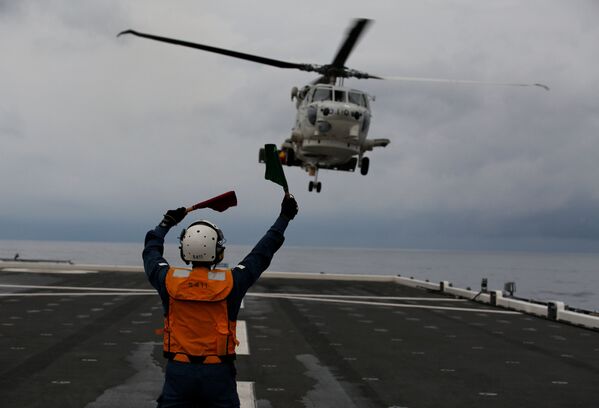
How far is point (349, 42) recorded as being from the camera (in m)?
29.8

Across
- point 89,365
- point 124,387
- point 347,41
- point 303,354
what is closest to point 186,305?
point 124,387

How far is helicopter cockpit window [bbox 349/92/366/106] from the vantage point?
31522 mm

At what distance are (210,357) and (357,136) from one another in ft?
86.8

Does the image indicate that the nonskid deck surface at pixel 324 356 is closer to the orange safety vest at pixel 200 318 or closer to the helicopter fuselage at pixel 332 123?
the orange safety vest at pixel 200 318

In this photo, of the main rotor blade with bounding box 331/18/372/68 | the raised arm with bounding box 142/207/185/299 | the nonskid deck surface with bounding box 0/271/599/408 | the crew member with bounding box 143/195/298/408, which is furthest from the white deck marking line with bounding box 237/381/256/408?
the main rotor blade with bounding box 331/18/372/68

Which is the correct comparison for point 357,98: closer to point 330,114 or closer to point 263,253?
point 330,114

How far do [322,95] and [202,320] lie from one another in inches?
1065

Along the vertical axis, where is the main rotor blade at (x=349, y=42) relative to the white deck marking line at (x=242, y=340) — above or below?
above

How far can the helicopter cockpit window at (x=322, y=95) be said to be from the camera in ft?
103

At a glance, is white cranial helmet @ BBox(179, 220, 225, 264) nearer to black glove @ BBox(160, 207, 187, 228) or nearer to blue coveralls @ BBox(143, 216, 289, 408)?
blue coveralls @ BBox(143, 216, 289, 408)

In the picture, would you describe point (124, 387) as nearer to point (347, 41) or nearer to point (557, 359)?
point (557, 359)

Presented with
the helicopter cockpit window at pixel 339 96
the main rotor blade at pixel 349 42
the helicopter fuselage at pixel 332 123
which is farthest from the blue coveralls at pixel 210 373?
the helicopter cockpit window at pixel 339 96

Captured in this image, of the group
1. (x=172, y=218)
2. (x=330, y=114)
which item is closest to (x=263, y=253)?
(x=172, y=218)

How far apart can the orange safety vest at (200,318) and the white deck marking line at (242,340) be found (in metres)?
9.00
